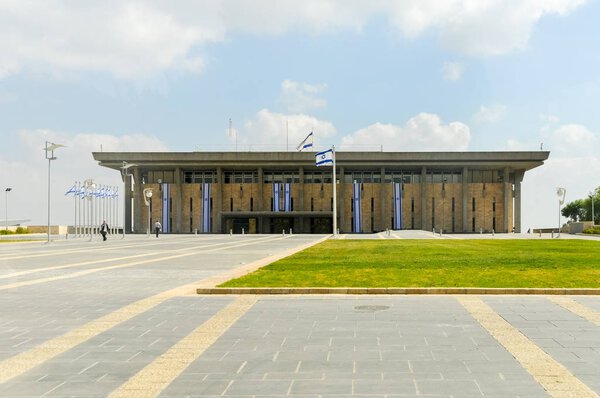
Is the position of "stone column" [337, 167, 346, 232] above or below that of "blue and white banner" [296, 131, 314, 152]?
below

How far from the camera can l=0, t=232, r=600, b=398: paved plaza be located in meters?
5.66

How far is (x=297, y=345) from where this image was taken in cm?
739

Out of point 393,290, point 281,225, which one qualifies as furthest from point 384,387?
point 281,225

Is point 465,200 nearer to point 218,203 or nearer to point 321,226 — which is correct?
point 321,226

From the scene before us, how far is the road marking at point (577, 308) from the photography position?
373 inches

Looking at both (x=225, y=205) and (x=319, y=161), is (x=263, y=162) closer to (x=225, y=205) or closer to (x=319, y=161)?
(x=225, y=205)

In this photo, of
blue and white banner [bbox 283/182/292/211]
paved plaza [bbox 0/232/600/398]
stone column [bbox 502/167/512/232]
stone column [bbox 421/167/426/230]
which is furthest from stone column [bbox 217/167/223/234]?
paved plaza [bbox 0/232/600/398]

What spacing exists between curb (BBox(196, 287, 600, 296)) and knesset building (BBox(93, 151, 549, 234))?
68.3 meters

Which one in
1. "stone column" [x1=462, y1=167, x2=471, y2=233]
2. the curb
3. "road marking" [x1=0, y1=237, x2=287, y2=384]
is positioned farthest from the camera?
"stone column" [x1=462, y1=167, x2=471, y2=233]

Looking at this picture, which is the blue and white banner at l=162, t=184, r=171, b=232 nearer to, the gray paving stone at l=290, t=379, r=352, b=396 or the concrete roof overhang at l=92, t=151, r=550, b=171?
the concrete roof overhang at l=92, t=151, r=550, b=171

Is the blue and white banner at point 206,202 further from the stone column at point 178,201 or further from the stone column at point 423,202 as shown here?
the stone column at point 423,202

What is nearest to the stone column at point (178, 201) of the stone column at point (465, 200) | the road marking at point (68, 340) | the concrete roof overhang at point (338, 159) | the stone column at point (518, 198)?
the concrete roof overhang at point (338, 159)

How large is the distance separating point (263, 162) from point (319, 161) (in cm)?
2354

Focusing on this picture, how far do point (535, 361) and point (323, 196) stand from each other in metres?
76.4
